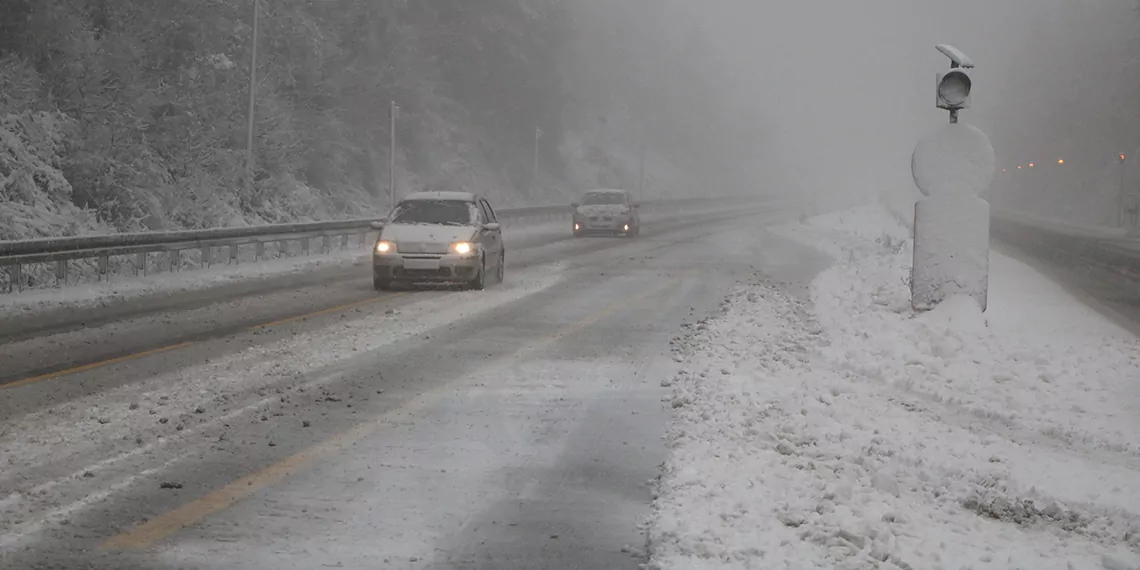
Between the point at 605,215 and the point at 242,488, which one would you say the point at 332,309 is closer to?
the point at 242,488

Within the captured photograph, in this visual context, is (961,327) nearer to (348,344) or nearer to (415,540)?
(348,344)

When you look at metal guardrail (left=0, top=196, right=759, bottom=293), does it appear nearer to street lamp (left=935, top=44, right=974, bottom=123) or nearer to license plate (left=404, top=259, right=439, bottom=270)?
license plate (left=404, top=259, right=439, bottom=270)

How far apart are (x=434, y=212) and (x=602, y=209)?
2022 cm

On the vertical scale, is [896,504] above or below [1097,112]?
→ below

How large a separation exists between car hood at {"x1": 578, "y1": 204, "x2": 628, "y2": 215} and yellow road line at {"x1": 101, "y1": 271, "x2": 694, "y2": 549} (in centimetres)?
3037

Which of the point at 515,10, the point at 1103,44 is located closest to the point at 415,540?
the point at 515,10

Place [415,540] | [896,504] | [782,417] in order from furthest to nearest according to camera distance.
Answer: [782,417]
[896,504]
[415,540]

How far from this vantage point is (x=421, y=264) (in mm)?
19672

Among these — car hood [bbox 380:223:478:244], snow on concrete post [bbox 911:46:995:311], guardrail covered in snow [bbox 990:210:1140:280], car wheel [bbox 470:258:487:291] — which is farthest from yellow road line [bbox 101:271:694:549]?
guardrail covered in snow [bbox 990:210:1140:280]

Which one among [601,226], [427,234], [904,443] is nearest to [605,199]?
[601,226]

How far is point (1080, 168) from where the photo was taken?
287ft

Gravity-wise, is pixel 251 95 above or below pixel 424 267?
above

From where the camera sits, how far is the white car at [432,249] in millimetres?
19703

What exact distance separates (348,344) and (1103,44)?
325 feet
